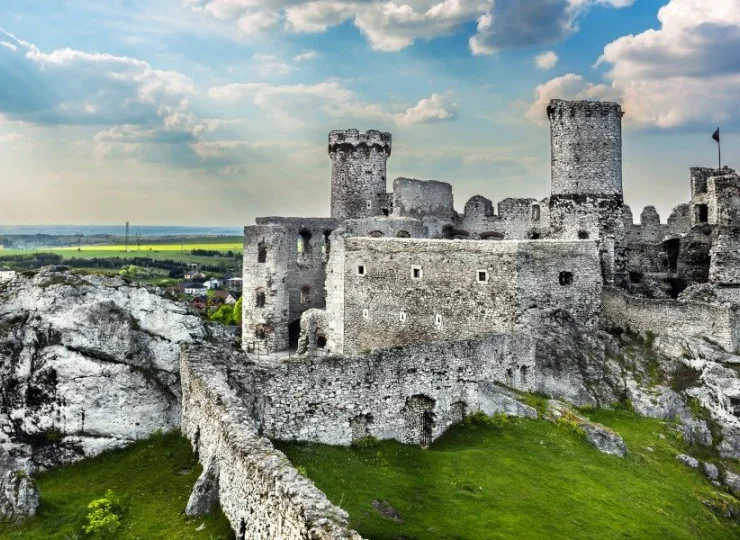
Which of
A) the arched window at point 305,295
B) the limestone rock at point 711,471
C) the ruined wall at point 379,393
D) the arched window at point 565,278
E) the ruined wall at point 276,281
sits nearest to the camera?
the ruined wall at point 379,393

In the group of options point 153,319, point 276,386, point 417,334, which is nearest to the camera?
point 276,386

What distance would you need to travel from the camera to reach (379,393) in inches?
922

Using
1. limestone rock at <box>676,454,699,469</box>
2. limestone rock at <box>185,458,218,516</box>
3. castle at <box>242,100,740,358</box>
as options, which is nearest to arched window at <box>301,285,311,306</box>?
castle at <box>242,100,740,358</box>

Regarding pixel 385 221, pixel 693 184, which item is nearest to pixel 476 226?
pixel 385 221

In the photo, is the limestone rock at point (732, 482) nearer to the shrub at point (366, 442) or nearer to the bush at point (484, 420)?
the bush at point (484, 420)

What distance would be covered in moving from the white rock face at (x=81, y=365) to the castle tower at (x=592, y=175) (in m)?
25.6

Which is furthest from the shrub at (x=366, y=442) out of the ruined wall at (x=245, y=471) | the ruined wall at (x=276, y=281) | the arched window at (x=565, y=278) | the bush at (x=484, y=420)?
the ruined wall at (x=276, y=281)

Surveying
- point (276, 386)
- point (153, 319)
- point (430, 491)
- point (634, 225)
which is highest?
point (634, 225)

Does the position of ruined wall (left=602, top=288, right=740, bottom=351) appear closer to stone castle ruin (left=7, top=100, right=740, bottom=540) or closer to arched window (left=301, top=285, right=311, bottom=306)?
stone castle ruin (left=7, top=100, right=740, bottom=540)

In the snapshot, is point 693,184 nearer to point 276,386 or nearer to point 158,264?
point 276,386

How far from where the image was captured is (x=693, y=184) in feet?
157

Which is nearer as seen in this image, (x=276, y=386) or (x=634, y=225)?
(x=276, y=386)

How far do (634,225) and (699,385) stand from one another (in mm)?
17432

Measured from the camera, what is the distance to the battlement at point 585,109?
4228 cm
